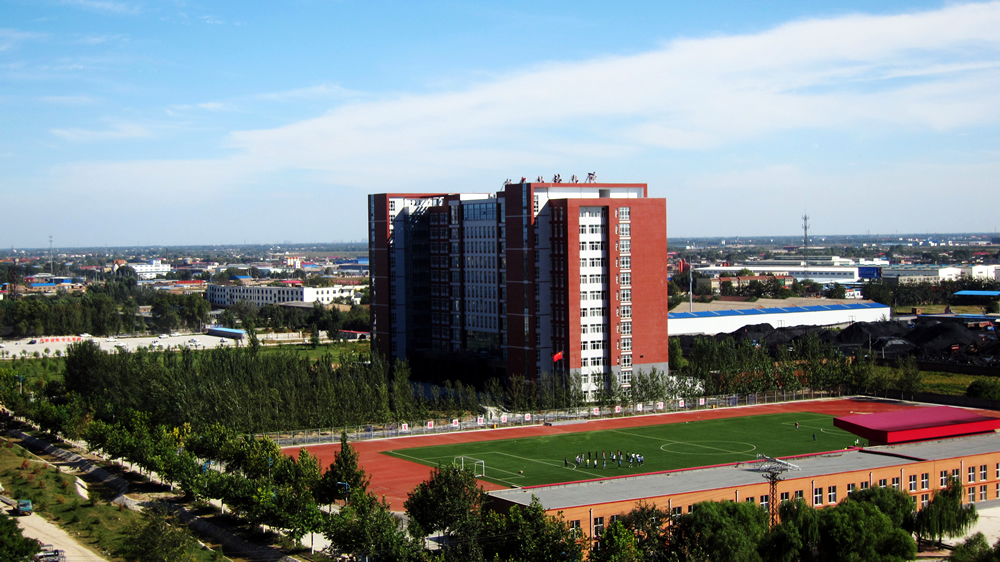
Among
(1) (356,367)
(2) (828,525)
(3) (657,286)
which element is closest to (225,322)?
(1) (356,367)

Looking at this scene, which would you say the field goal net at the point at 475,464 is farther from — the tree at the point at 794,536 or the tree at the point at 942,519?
the tree at the point at 942,519

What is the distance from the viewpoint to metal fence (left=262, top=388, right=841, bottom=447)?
75163 millimetres

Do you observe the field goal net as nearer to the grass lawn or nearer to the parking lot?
the grass lawn

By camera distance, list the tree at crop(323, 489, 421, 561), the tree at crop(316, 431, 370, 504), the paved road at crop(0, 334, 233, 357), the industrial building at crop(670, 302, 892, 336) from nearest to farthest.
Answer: the tree at crop(323, 489, 421, 561) < the tree at crop(316, 431, 370, 504) < the industrial building at crop(670, 302, 892, 336) < the paved road at crop(0, 334, 233, 357)

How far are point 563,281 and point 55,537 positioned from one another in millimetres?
45135

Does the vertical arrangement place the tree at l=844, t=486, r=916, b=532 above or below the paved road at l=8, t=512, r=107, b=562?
above

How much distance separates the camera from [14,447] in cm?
7450

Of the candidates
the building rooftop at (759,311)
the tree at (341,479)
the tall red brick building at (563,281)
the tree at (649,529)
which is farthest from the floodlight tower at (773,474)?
the building rooftop at (759,311)

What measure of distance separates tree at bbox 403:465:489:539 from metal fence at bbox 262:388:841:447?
98.9ft

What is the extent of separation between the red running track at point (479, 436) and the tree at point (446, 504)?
9.96 meters

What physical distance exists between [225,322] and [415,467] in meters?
131

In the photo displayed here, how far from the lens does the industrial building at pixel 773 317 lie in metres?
130

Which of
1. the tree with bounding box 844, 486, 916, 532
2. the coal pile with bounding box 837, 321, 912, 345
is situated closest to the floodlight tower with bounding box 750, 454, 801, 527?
the tree with bounding box 844, 486, 916, 532

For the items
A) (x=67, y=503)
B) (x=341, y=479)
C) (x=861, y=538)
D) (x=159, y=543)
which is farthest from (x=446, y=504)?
(x=67, y=503)
